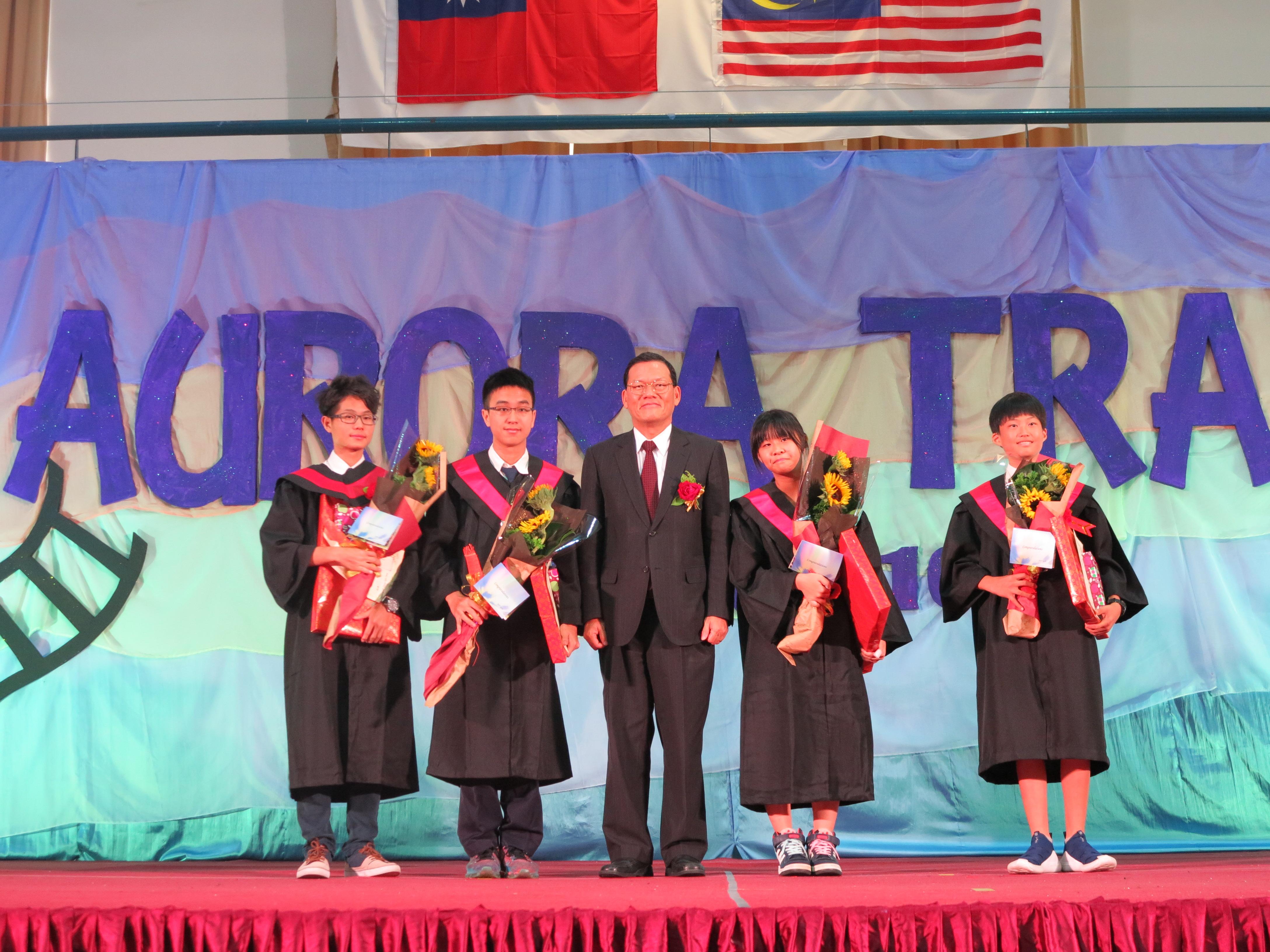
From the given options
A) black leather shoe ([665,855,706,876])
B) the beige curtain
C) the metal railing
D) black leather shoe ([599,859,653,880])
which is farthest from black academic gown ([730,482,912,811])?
the beige curtain

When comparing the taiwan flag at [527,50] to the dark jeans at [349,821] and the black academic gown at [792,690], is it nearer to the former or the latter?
the black academic gown at [792,690]

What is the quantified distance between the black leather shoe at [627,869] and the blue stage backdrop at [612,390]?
4.08 ft

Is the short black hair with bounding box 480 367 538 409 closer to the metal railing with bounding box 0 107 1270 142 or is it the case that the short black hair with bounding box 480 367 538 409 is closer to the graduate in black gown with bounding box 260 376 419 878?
the graduate in black gown with bounding box 260 376 419 878

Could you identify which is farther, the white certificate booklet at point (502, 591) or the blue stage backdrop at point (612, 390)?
the blue stage backdrop at point (612, 390)

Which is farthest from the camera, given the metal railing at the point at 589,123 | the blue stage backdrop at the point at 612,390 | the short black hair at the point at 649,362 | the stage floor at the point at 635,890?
the metal railing at the point at 589,123

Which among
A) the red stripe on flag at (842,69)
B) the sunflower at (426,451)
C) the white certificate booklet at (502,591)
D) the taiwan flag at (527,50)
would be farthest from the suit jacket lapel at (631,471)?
the red stripe on flag at (842,69)

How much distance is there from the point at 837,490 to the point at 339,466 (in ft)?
4.72

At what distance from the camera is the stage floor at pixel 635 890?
267 cm

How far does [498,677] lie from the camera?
3.56 meters

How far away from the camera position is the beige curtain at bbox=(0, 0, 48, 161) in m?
6.22

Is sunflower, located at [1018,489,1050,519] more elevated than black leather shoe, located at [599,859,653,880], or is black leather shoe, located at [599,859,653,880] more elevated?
sunflower, located at [1018,489,1050,519]

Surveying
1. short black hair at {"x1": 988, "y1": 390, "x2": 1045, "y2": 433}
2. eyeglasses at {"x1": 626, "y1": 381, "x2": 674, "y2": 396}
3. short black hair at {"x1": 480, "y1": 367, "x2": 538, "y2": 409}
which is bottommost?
short black hair at {"x1": 988, "y1": 390, "x2": 1045, "y2": 433}

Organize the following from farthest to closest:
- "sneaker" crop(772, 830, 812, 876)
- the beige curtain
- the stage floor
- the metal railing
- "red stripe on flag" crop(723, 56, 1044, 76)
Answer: the beige curtain
"red stripe on flag" crop(723, 56, 1044, 76)
the metal railing
"sneaker" crop(772, 830, 812, 876)
the stage floor

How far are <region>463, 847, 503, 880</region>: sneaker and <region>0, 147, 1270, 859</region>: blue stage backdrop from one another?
1.09m
